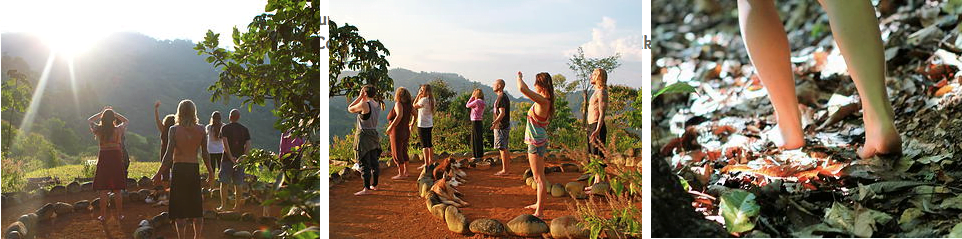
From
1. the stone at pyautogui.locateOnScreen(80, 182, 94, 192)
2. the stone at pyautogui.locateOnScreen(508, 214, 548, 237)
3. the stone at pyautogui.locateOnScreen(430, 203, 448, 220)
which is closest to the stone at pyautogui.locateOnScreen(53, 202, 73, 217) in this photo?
the stone at pyautogui.locateOnScreen(80, 182, 94, 192)

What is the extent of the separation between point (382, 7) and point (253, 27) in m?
0.79

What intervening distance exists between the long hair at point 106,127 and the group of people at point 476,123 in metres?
1.38

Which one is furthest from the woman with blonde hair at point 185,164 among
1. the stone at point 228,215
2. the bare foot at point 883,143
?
the bare foot at point 883,143

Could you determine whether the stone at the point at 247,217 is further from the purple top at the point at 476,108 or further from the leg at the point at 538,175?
the leg at the point at 538,175

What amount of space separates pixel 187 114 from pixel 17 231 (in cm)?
122

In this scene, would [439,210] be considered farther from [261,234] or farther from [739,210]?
[739,210]

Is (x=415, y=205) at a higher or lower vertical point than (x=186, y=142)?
lower

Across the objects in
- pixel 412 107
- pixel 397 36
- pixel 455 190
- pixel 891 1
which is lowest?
pixel 455 190

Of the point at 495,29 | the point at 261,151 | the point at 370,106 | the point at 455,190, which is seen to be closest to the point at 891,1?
the point at 495,29

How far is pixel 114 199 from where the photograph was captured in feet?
11.3

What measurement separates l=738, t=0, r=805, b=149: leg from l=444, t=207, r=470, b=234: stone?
2.02 metres

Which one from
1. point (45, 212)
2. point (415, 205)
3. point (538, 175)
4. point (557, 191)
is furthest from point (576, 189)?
point (45, 212)

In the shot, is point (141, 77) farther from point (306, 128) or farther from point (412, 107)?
point (412, 107)

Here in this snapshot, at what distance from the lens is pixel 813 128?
3.64 m
